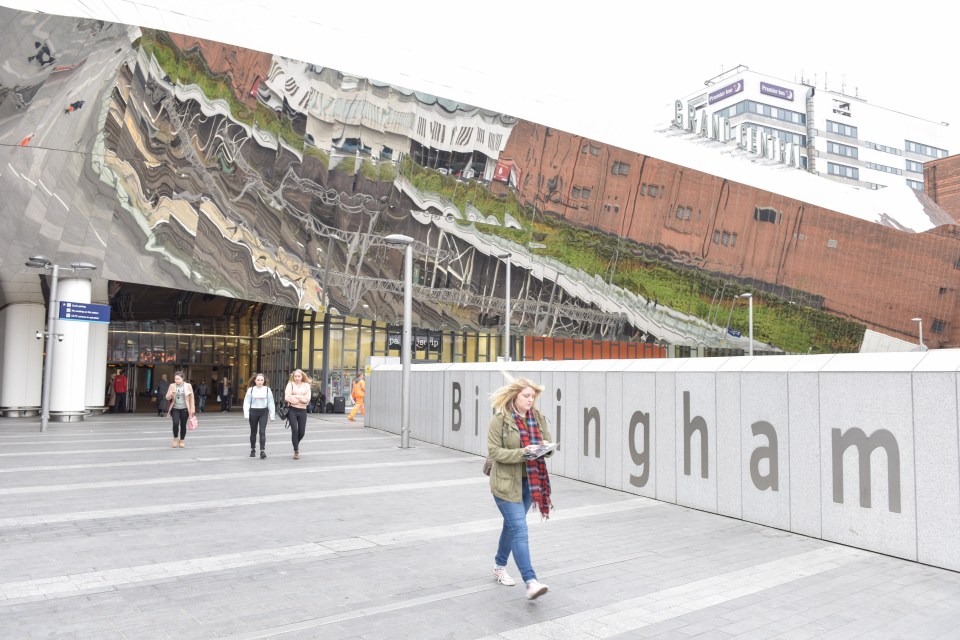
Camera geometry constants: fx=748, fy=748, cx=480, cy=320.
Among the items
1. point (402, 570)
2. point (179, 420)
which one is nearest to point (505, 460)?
point (402, 570)

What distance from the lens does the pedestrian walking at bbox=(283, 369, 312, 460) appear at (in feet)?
48.4

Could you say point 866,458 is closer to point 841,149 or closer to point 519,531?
point 519,531

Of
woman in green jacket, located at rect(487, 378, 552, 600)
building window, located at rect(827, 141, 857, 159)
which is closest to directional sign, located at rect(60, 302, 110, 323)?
woman in green jacket, located at rect(487, 378, 552, 600)

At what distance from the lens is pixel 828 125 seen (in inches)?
4126

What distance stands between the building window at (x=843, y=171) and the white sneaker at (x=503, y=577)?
4326 inches

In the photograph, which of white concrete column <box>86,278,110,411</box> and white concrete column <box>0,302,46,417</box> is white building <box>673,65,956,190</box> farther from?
white concrete column <box>0,302,46,417</box>

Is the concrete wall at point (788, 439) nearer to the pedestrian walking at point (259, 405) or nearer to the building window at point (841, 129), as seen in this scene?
→ the pedestrian walking at point (259, 405)

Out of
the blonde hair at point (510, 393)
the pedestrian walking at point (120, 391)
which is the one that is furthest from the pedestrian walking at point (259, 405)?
the pedestrian walking at point (120, 391)

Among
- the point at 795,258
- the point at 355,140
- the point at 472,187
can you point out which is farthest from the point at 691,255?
the point at 355,140

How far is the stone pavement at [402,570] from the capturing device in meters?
5.18

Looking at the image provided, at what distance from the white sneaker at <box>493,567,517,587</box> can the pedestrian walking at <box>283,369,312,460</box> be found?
9166 millimetres

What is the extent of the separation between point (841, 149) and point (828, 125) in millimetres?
3975

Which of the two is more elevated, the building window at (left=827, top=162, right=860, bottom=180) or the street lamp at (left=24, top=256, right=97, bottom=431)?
the building window at (left=827, top=162, right=860, bottom=180)

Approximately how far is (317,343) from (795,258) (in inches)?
1186
